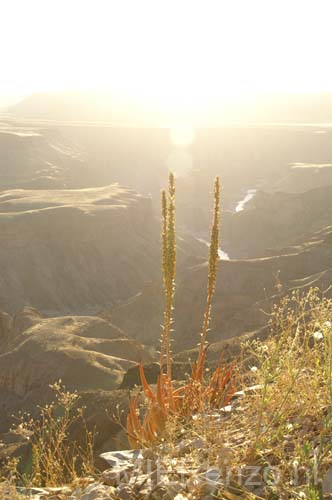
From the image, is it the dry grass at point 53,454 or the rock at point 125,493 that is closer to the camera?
the rock at point 125,493

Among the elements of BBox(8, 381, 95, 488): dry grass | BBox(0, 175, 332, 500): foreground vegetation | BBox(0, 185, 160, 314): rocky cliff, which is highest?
BBox(0, 175, 332, 500): foreground vegetation

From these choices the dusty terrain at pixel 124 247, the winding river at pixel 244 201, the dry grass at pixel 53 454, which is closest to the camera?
the dry grass at pixel 53 454

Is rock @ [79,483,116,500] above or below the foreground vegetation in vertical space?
below

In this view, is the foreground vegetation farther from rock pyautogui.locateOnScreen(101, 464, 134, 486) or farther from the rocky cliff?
the rocky cliff

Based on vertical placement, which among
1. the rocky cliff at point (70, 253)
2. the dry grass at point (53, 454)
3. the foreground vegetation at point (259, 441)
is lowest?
the rocky cliff at point (70, 253)

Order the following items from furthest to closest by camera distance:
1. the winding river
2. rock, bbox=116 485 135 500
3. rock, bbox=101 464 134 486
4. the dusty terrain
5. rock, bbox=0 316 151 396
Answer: the winding river, the dusty terrain, rock, bbox=0 316 151 396, rock, bbox=101 464 134 486, rock, bbox=116 485 135 500

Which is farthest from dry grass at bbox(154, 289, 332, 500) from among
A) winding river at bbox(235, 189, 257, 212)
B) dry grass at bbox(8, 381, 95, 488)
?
winding river at bbox(235, 189, 257, 212)

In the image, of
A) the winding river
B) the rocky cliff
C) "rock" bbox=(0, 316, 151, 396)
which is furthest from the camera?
the winding river

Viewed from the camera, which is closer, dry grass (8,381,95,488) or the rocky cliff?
dry grass (8,381,95,488)

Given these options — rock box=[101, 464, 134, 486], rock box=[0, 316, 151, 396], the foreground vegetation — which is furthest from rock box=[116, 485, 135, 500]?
rock box=[0, 316, 151, 396]

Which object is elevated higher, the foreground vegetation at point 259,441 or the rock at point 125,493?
the foreground vegetation at point 259,441

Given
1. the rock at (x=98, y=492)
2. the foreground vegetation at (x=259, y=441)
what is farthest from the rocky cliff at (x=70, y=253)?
the rock at (x=98, y=492)

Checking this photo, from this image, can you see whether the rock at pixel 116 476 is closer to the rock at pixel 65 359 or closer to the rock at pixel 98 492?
the rock at pixel 98 492

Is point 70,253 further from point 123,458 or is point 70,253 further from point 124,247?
point 123,458
